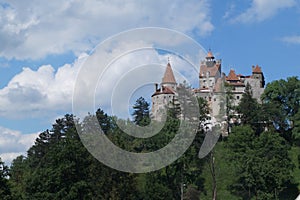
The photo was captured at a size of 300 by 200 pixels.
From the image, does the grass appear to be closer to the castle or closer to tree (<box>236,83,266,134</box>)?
tree (<box>236,83,266,134</box>)

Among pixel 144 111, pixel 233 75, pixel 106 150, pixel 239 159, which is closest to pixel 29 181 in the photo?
pixel 106 150

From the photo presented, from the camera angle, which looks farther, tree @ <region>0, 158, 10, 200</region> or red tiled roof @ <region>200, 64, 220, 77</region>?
red tiled roof @ <region>200, 64, 220, 77</region>

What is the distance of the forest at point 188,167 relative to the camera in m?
36.1

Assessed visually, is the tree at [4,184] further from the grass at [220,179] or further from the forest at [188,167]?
the grass at [220,179]

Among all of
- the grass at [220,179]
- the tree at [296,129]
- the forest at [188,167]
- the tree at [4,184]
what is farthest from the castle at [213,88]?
the tree at [4,184]

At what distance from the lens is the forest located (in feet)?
118

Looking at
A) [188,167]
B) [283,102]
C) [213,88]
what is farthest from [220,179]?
[213,88]

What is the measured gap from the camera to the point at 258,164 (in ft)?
138

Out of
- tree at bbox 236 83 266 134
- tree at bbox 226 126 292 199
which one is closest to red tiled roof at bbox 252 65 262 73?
tree at bbox 236 83 266 134

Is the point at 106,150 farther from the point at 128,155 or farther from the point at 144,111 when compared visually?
the point at 144,111

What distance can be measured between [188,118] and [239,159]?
7695mm

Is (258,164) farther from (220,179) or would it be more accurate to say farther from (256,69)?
(256,69)

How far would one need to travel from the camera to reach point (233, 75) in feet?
265

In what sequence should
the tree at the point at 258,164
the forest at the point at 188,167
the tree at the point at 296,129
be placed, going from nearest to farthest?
1. the forest at the point at 188,167
2. the tree at the point at 258,164
3. the tree at the point at 296,129
